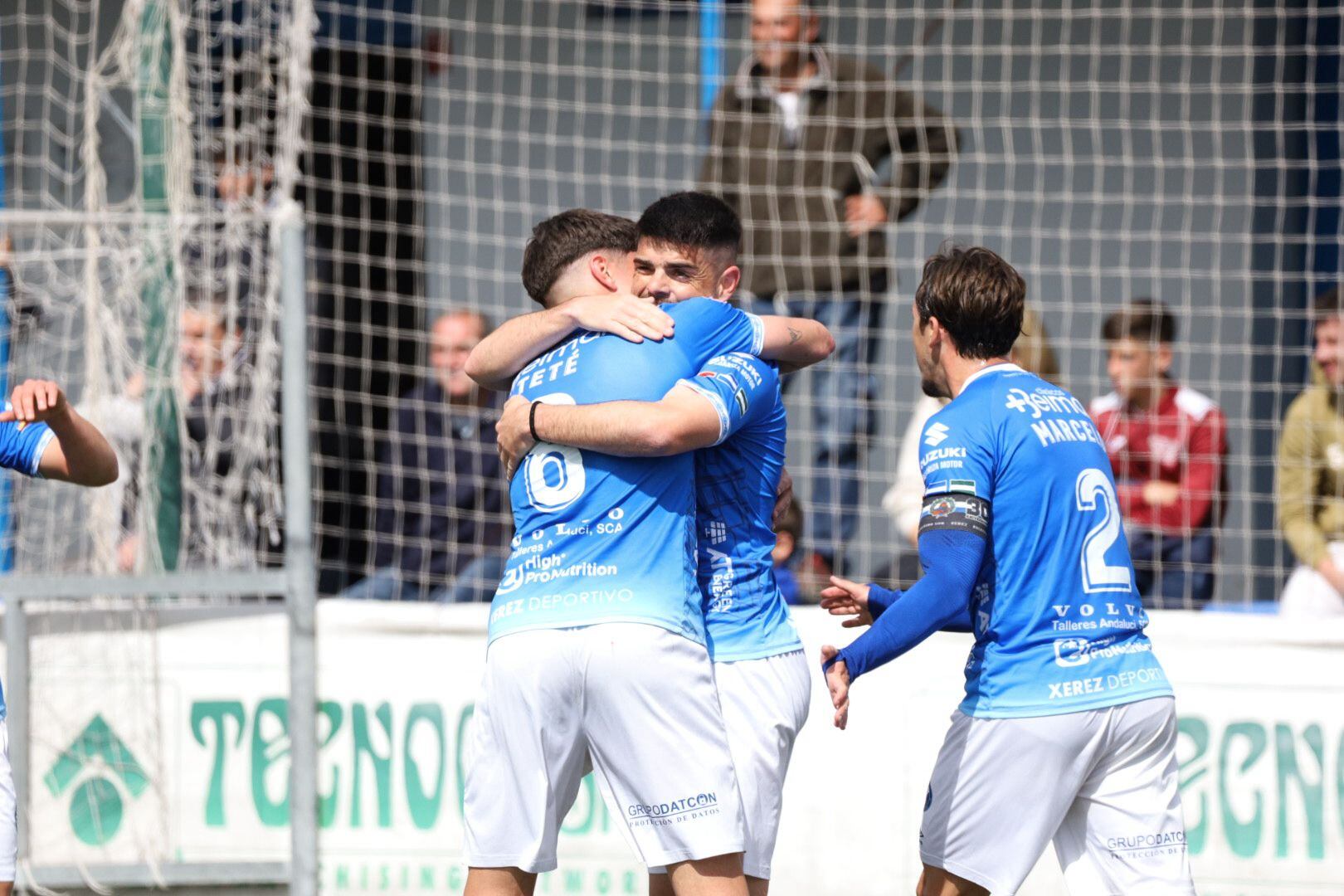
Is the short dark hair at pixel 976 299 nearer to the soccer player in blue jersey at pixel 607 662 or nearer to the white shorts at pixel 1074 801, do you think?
the soccer player in blue jersey at pixel 607 662

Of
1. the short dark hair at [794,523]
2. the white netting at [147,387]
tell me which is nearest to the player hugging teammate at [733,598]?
the white netting at [147,387]

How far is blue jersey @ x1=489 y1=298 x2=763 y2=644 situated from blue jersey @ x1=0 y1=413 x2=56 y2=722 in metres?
1.27

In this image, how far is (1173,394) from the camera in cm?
698

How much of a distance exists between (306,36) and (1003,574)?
13.3 ft

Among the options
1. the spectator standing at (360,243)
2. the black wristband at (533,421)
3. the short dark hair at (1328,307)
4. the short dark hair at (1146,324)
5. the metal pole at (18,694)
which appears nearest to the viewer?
the black wristband at (533,421)

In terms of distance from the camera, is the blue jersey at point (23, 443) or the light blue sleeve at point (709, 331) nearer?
the light blue sleeve at point (709, 331)

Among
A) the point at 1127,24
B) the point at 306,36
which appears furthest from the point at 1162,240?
the point at 306,36

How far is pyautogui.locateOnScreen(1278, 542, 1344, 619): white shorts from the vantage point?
6.59 metres

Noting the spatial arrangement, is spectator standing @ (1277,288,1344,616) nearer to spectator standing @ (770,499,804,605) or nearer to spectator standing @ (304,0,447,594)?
spectator standing @ (770,499,804,605)

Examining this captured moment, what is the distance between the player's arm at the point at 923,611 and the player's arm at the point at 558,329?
0.78m

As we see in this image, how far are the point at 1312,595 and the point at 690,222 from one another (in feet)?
13.0

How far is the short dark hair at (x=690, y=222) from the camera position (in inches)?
151

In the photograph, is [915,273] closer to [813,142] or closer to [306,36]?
[813,142]

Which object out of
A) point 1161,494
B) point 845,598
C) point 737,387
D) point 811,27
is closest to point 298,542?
point 845,598
